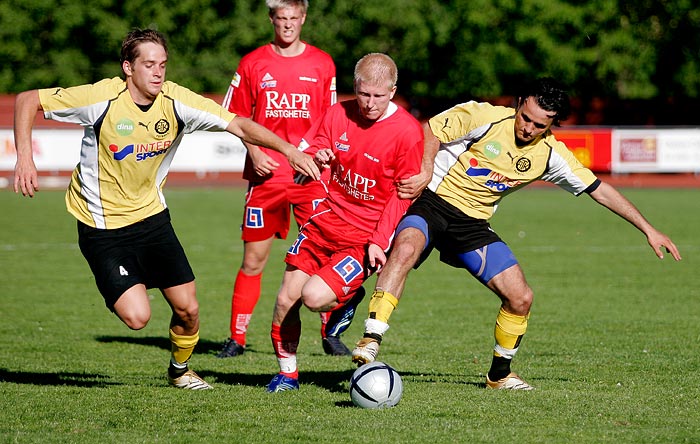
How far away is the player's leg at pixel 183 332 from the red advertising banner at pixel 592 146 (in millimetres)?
24430

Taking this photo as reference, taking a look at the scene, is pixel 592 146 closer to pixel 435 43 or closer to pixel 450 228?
pixel 435 43

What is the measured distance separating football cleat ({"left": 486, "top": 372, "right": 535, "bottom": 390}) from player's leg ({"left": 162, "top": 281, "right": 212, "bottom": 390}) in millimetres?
1934

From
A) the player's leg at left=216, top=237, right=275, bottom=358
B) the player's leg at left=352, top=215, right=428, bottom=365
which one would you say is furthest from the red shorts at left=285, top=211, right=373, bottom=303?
the player's leg at left=216, top=237, right=275, bottom=358

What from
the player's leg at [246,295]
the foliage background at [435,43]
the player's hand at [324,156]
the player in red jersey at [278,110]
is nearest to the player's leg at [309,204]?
the player in red jersey at [278,110]

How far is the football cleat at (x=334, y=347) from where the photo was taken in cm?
850

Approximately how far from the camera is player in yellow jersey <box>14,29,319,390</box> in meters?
6.39

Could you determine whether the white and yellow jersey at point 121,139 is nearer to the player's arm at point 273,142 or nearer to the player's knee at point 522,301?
the player's arm at point 273,142

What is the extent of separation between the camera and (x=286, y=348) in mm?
6898

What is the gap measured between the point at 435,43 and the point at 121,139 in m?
33.3

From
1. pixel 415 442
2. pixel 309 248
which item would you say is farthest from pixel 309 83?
pixel 415 442

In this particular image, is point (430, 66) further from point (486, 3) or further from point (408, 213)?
point (408, 213)

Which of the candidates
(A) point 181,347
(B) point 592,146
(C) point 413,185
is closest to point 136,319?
(A) point 181,347

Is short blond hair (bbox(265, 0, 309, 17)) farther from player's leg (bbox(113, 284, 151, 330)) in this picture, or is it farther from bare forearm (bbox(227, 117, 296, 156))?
player's leg (bbox(113, 284, 151, 330))

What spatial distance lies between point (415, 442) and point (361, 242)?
6.01 ft
